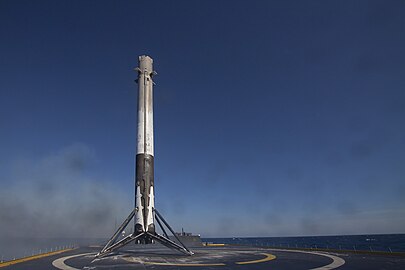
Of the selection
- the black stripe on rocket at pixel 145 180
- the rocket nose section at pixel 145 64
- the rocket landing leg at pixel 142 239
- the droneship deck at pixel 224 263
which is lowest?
the droneship deck at pixel 224 263

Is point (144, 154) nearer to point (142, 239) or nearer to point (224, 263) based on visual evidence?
point (142, 239)

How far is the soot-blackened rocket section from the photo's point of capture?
33.1m

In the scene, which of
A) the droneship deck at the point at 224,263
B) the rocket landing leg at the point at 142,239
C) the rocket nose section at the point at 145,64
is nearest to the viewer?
the droneship deck at the point at 224,263

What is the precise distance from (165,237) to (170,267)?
1081cm

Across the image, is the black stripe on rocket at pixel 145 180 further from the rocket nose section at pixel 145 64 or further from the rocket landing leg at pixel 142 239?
the rocket nose section at pixel 145 64

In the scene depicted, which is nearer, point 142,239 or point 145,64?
point 142,239

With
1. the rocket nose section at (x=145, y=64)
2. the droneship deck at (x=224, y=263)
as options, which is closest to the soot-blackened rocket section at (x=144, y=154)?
the rocket nose section at (x=145, y=64)

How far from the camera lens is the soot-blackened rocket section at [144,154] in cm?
3306

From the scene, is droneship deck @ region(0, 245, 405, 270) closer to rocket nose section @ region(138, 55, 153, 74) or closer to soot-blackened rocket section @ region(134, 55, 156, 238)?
soot-blackened rocket section @ region(134, 55, 156, 238)

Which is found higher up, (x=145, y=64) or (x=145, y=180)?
(x=145, y=64)

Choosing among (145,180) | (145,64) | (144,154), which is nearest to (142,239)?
(145,180)

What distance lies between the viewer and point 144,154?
115 feet

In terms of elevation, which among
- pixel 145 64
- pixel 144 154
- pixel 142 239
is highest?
pixel 145 64

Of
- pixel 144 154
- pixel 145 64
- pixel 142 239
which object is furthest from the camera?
pixel 145 64
